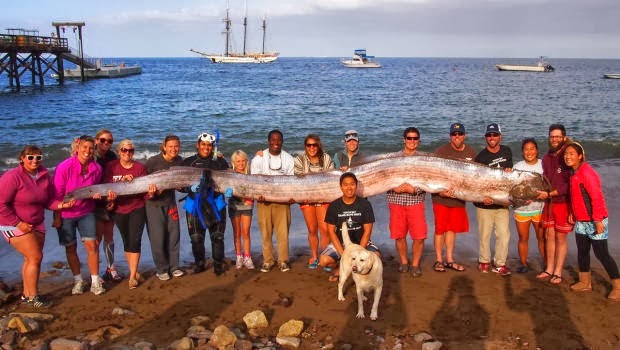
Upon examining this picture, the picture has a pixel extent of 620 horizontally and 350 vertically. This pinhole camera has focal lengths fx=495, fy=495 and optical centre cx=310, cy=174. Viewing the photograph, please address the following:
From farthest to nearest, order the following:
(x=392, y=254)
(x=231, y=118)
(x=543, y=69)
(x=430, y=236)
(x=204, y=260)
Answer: (x=543, y=69)
(x=231, y=118)
(x=430, y=236)
(x=392, y=254)
(x=204, y=260)

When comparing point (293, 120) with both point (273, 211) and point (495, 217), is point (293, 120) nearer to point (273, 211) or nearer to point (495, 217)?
point (273, 211)

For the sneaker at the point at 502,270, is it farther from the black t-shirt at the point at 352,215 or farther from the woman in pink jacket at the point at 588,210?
the black t-shirt at the point at 352,215

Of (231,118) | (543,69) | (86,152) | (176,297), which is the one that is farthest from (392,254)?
(543,69)

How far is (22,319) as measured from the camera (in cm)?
527

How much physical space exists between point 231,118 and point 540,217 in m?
21.4

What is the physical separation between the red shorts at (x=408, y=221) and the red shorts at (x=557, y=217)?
1.59 meters

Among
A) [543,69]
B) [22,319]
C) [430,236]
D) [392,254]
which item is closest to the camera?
[22,319]

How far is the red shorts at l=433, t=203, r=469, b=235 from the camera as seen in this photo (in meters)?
6.72

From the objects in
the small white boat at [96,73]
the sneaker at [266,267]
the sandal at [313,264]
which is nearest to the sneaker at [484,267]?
the sandal at [313,264]

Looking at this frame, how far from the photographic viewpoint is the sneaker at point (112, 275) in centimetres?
673

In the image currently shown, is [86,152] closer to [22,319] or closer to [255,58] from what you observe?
[22,319]

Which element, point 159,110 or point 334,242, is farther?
point 159,110

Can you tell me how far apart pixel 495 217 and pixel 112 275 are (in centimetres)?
529

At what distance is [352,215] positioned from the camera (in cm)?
604
